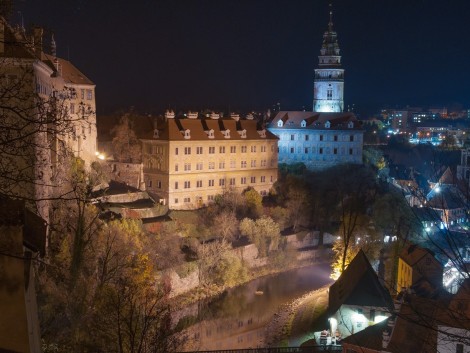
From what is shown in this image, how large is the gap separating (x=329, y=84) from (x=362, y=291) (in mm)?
28354

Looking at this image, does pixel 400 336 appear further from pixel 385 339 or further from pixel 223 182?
pixel 223 182

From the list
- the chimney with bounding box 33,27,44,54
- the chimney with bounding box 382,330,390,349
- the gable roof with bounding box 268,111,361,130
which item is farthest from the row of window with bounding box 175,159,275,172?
the chimney with bounding box 33,27,44,54

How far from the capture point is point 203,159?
28656 mm

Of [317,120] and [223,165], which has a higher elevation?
[317,120]

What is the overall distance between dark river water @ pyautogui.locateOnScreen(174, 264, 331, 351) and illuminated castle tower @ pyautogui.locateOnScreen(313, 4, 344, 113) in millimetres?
21234

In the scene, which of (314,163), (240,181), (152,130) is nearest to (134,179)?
(152,130)

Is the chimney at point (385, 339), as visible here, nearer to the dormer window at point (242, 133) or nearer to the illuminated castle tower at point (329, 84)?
the dormer window at point (242, 133)

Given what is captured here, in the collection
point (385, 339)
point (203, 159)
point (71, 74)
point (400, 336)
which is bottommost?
point (385, 339)

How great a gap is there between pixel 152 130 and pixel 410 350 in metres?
19.6

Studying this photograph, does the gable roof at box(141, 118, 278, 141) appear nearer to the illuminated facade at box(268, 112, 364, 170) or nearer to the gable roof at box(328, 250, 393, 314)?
the illuminated facade at box(268, 112, 364, 170)

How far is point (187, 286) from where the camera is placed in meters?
20.3

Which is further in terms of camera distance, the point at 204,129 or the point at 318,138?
the point at 318,138

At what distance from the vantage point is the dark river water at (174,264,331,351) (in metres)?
17.1

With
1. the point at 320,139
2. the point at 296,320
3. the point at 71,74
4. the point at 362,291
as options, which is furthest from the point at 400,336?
the point at 320,139
